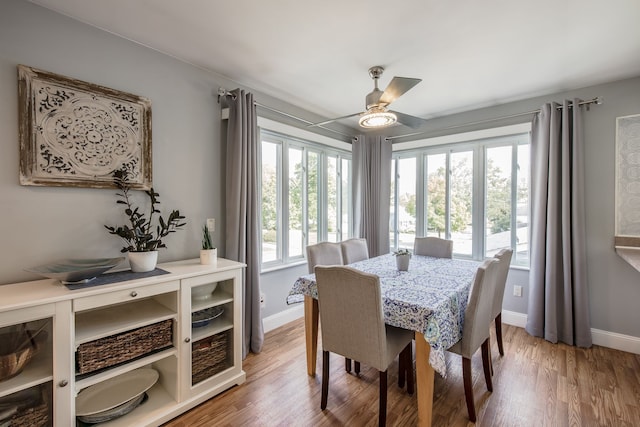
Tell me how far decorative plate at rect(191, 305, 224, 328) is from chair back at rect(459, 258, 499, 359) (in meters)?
1.68

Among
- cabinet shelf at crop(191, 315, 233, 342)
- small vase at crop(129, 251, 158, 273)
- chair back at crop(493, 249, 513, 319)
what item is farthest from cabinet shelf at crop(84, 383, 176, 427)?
chair back at crop(493, 249, 513, 319)

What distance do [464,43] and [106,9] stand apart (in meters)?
2.36

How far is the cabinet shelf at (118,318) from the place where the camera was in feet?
5.21

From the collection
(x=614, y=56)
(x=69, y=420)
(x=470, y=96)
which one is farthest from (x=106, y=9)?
(x=614, y=56)

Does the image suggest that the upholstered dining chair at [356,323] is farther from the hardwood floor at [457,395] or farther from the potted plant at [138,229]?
the potted plant at [138,229]

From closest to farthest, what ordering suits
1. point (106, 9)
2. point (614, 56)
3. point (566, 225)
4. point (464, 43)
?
point (106, 9) < point (464, 43) < point (614, 56) < point (566, 225)

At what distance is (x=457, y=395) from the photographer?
2043mm

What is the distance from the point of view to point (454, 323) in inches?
69.9

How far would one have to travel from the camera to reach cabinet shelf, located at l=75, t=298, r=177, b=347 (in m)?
1.59

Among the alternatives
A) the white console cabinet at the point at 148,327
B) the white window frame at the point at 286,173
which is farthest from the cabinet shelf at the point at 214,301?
the white window frame at the point at 286,173

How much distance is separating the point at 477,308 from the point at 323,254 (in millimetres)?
1294

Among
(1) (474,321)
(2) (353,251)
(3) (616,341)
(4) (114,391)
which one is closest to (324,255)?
(2) (353,251)

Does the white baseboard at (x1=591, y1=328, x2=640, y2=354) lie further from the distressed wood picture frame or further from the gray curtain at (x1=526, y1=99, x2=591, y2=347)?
the distressed wood picture frame

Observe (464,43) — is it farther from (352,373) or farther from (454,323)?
(352,373)
